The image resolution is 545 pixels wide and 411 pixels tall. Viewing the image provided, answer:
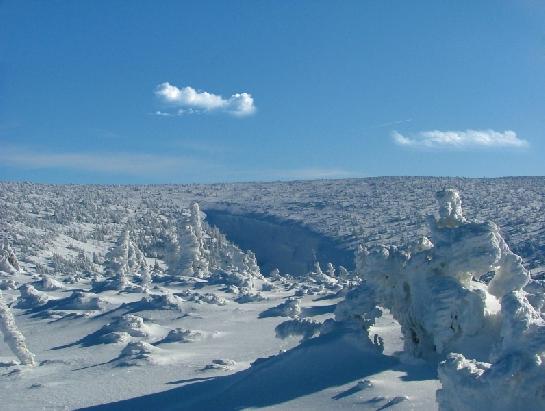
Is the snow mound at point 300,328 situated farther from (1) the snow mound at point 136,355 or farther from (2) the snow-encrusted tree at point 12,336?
(2) the snow-encrusted tree at point 12,336

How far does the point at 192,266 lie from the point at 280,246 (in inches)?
1502

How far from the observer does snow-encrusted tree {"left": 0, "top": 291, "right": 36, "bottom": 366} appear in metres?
21.0

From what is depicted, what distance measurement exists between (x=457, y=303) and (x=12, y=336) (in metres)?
14.4

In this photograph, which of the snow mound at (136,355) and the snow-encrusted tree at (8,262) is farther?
the snow-encrusted tree at (8,262)

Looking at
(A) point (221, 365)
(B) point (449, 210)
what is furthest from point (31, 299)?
(B) point (449, 210)

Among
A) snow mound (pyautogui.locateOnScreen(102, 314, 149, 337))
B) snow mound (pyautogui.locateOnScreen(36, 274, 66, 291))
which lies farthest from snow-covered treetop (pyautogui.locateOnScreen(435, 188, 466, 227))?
snow mound (pyautogui.locateOnScreen(36, 274, 66, 291))

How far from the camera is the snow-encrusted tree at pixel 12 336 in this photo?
2097 centimetres

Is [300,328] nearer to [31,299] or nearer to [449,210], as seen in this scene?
[449,210]

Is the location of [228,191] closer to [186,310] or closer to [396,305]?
[186,310]

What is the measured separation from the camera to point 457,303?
1645 cm

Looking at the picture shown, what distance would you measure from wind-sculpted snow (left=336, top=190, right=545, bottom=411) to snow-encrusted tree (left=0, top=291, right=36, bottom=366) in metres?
10.8

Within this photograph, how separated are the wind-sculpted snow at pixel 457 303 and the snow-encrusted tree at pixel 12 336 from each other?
10.8 meters

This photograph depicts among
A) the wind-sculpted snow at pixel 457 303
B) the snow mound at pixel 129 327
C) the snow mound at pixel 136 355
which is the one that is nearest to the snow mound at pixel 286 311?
the snow mound at pixel 129 327

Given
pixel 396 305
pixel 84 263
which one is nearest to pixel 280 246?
pixel 84 263
